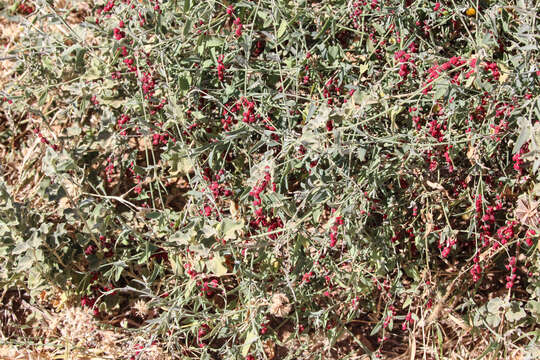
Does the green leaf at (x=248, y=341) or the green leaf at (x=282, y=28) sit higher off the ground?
the green leaf at (x=282, y=28)

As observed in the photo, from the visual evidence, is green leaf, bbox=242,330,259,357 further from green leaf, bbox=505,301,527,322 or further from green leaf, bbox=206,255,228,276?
green leaf, bbox=505,301,527,322

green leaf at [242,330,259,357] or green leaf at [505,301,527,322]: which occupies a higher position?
green leaf at [505,301,527,322]

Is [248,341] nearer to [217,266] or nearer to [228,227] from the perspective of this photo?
[217,266]

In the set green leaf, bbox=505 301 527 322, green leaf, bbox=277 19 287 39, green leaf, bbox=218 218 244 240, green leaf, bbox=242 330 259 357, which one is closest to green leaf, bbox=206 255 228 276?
green leaf, bbox=218 218 244 240

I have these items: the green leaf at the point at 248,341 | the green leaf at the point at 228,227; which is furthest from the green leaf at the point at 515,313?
the green leaf at the point at 228,227

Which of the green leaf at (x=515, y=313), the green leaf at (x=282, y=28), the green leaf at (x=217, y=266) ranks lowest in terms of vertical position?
the green leaf at (x=515, y=313)

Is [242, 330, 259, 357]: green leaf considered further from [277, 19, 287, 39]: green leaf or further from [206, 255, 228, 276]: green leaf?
[277, 19, 287, 39]: green leaf

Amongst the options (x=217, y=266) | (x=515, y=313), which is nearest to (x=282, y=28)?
(x=217, y=266)

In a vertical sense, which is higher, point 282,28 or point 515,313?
point 282,28

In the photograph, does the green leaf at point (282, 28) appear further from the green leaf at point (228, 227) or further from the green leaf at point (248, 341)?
the green leaf at point (248, 341)

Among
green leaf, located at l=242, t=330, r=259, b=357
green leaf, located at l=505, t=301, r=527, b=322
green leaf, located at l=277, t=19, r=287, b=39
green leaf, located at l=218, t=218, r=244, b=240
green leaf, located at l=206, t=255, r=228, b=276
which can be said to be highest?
green leaf, located at l=277, t=19, r=287, b=39

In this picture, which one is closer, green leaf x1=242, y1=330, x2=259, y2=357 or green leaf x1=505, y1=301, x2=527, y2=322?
green leaf x1=242, y1=330, x2=259, y2=357

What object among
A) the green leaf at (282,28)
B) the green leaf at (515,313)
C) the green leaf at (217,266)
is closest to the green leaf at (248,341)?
the green leaf at (217,266)

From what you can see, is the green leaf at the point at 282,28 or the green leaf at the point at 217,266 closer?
the green leaf at the point at 217,266
